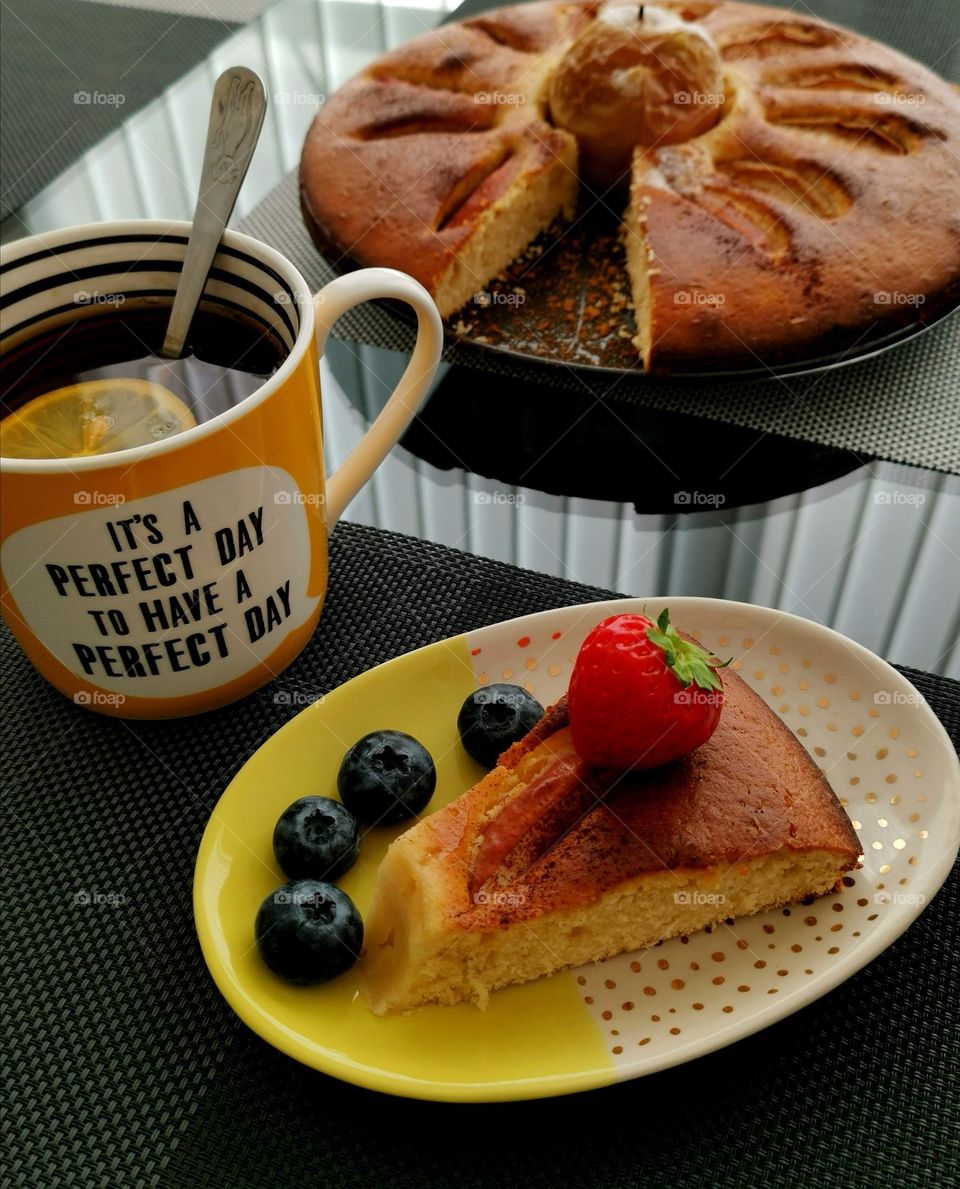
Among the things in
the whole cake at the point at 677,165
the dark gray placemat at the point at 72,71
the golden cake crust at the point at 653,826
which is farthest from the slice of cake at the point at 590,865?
the dark gray placemat at the point at 72,71

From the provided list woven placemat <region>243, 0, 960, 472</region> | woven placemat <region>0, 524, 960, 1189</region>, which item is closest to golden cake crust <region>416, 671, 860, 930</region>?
woven placemat <region>0, 524, 960, 1189</region>

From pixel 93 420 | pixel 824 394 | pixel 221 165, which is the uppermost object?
pixel 221 165

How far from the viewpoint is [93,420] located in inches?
34.5

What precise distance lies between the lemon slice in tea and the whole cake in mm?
574

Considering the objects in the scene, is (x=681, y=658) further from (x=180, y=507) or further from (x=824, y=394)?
(x=824, y=394)

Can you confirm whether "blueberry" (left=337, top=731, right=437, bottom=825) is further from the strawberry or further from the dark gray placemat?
the dark gray placemat

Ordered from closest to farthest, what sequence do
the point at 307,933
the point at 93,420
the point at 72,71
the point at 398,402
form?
1. the point at 307,933
2. the point at 93,420
3. the point at 398,402
4. the point at 72,71

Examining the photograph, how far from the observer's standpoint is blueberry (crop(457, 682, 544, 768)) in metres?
0.89

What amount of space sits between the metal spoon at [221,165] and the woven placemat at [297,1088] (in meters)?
0.43

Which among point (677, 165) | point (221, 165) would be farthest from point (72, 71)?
point (221, 165)

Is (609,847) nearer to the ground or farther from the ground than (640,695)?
nearer to the ground

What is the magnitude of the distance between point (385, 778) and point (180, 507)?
0.81 ft

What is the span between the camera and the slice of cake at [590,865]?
78 centimetres

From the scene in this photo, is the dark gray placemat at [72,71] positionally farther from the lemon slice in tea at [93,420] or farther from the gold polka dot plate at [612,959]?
the gold polka dot plate at [612,959]
